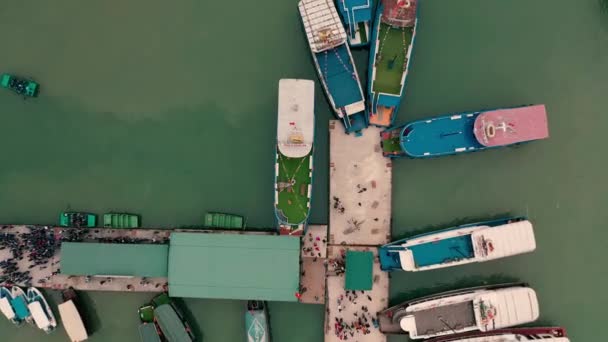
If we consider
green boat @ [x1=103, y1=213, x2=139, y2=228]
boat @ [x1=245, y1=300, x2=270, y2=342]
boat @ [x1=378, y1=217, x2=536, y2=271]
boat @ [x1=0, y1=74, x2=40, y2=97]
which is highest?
boat @ [x1=0, y1=74, x2=40, y2=97]

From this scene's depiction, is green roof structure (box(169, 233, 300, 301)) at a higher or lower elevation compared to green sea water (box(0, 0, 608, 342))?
lower

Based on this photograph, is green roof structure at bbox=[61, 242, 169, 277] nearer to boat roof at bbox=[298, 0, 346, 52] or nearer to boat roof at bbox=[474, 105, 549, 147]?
boat roof at bbox=[298, 0, 346, 52]

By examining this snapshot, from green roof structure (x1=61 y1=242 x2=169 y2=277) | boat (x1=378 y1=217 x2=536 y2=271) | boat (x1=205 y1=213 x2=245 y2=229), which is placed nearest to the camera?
boat (x1=378 y1=217 x2=536 y2=271)

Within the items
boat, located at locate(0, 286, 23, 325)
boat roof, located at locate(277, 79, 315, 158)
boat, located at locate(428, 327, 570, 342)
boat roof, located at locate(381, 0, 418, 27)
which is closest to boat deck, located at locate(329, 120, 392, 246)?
boat roof, located at locate(277, 79, 315, 158)

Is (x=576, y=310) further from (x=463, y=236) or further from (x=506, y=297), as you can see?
(x=463, y=236)

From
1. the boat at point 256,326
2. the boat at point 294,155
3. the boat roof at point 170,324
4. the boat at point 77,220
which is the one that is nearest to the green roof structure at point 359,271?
the boat at point 294,155

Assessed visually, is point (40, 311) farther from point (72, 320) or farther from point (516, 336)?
point (516, 336)

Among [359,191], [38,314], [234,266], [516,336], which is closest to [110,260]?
[38,314]
